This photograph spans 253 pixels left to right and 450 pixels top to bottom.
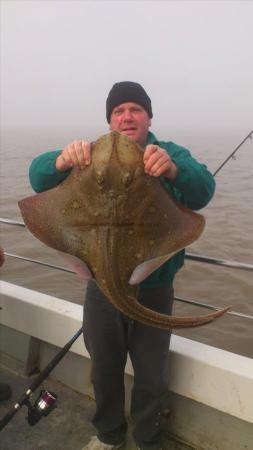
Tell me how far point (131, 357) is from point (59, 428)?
1.02m

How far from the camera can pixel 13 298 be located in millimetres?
3902

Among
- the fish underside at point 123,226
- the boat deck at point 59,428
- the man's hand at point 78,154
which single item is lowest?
the boat deck at point 59,428

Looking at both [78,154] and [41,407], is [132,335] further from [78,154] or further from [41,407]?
[78,154]

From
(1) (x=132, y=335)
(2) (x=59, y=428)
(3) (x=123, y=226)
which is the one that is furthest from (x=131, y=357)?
(3) (x=123, y=226)

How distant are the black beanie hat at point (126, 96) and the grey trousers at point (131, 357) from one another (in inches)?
46.6

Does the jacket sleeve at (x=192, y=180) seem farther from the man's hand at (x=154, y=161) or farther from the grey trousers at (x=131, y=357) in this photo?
the grey trousers at (x=131, y=357)

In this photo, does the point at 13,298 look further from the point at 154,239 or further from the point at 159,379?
the point at 154,239

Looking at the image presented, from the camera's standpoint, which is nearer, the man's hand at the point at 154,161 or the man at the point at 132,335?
the man's hand at the point at 154,161

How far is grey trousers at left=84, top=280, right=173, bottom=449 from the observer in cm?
277

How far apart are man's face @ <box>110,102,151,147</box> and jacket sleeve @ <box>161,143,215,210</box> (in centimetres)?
28

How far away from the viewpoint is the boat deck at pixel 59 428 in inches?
125

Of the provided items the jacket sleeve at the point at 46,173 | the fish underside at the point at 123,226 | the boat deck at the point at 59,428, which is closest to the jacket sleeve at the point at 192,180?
the fish underside at the point at 123,226

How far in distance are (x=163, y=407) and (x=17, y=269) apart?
7.62m

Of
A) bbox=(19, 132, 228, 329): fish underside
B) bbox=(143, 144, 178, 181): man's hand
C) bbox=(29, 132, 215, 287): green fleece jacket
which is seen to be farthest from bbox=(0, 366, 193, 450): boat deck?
bbox=(143, 144, 178, 181): man's hand
